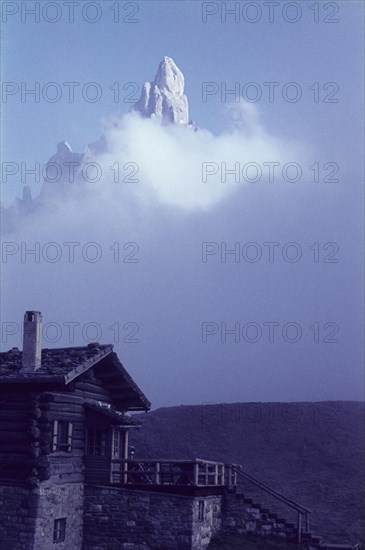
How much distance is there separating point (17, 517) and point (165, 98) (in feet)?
382

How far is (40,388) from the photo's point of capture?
24484 millimetres

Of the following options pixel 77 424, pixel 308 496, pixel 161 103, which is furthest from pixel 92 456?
pixel 161 103

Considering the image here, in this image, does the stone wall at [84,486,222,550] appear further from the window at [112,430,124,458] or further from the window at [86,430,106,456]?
the window at [112,430,124,458]

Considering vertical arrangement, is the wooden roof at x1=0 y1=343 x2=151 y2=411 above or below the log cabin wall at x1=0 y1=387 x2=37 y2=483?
above

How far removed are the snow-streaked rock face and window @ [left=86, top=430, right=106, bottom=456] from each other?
10830cm

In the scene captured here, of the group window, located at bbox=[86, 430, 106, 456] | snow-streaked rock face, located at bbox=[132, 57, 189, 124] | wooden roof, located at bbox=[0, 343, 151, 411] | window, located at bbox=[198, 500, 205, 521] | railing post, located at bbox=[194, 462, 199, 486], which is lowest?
window, located at bbox=[198, 500, 205, 521]

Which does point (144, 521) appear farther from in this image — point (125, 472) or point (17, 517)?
point (17, 517)

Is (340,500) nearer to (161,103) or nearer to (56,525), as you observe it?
(56,525)

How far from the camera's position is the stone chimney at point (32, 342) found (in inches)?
998

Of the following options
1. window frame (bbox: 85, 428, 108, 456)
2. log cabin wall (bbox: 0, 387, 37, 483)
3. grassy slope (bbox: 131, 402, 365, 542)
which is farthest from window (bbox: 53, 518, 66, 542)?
grassy slope (bbox: 131, 402, 365, 542)

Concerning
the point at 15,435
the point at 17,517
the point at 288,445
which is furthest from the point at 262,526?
the point at 288,445

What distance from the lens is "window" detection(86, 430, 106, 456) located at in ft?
89.4

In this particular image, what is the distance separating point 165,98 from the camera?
132 meters

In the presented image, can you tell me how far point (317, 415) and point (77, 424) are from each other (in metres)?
36.6
